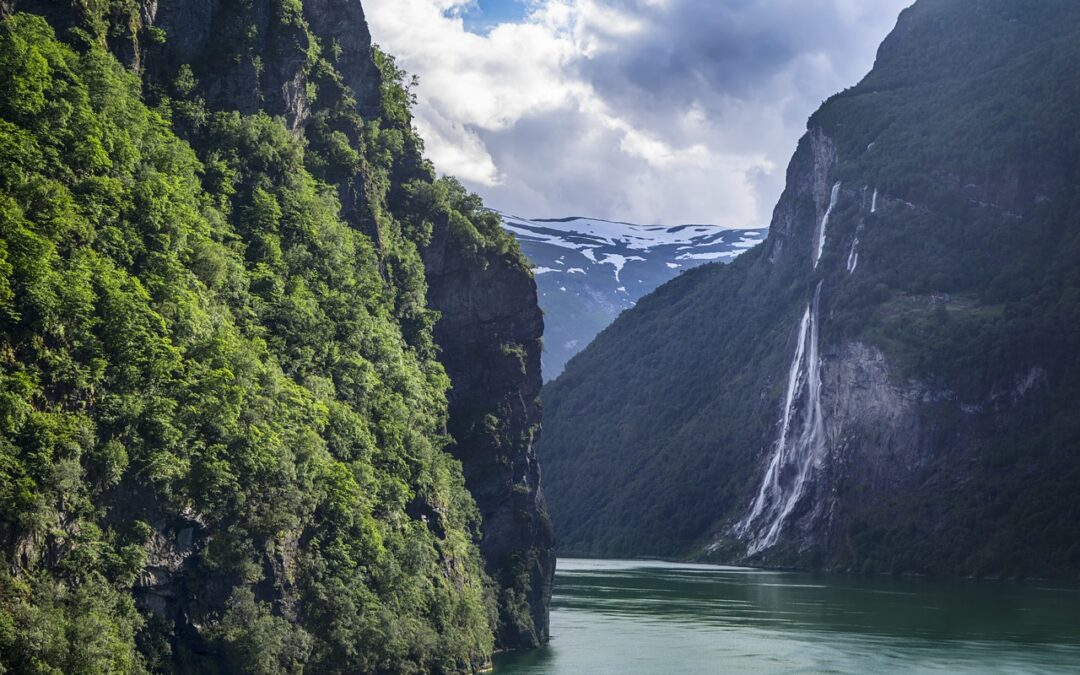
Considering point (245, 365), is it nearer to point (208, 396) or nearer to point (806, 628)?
point (208, 396)

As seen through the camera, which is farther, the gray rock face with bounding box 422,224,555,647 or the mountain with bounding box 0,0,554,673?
the gray rock face with bounding box 422,224,555,647

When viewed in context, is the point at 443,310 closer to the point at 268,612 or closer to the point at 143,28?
the point at 143,28

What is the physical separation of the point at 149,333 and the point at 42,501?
964cm

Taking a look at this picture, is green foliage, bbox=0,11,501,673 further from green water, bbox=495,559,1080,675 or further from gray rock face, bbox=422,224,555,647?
green water, bbox=495,559,1080,675

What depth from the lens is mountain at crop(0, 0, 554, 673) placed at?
4691 centimetres

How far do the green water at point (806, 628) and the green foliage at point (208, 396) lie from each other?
33.3 feet

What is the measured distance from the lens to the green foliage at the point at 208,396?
45781 millimetres

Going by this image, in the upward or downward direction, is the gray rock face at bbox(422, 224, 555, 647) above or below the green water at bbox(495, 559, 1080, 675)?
above

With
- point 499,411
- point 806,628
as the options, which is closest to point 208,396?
point 499,411

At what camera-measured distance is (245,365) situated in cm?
5669

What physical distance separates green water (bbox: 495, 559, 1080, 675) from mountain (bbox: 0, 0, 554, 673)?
698 centimetres

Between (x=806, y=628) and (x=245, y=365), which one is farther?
(x=806, y=628)

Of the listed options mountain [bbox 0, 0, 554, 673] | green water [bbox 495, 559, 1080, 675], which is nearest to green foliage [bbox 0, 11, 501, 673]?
mountain [bbox 0, 0, 554, 673]

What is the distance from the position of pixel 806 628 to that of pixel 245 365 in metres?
53.2
